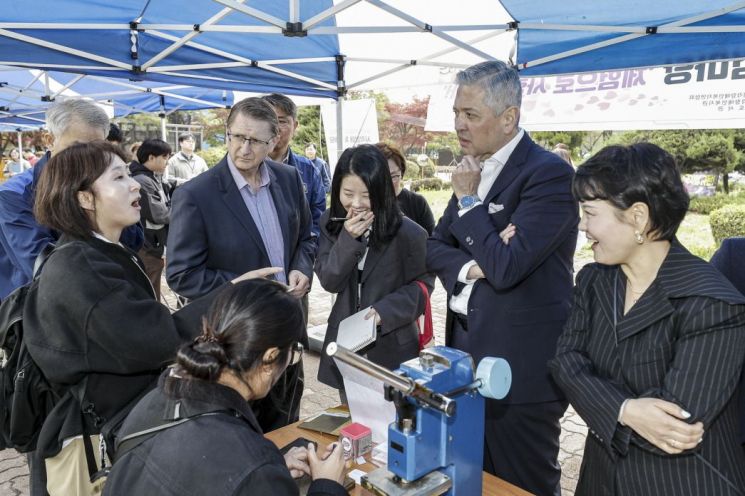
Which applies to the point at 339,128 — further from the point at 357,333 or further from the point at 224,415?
the point at 224,415

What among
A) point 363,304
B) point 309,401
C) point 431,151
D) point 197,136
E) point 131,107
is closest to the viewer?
point 363,304

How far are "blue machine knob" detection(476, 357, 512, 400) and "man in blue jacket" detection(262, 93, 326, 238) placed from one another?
7.08 ft

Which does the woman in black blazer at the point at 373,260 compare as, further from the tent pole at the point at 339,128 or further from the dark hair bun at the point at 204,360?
the tent pole at the point at 339,128

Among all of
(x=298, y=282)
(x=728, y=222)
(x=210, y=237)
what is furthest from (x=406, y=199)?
(x=728, y=222)

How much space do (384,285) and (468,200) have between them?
64 centimetres

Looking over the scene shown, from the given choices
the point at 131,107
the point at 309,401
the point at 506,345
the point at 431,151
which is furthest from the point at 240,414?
the point at 431,151

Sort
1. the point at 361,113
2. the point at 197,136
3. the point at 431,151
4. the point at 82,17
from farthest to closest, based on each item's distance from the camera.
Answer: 1. the point at 197,136
2. the point at 431,151
3. the point at 361,113
4. the point at 82,17

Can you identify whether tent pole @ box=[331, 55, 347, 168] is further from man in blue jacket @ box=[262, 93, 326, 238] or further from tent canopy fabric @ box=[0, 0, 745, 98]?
man in blue jacket @ box=[262, 93, 326, 238]

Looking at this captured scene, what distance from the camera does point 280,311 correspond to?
1196 millimetres

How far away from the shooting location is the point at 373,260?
2332 millimetres

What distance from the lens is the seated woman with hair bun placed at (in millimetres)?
1019

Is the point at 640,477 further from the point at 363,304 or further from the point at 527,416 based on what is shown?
the point at 363,304

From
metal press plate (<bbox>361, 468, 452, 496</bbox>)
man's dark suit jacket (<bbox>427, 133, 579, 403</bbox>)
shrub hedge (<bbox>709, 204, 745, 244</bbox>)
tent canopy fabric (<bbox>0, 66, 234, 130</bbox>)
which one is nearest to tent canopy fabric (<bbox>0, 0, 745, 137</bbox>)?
man's dark suit jacket (<bbox>427, 133, 579, 403</bbox>)

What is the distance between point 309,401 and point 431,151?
17.0m
